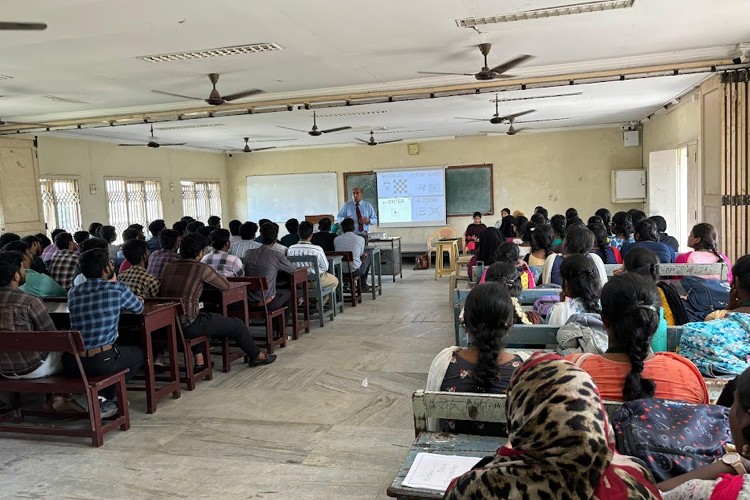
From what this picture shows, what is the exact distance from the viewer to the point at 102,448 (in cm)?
345

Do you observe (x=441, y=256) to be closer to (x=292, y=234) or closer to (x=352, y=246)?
(x=352, y=246)

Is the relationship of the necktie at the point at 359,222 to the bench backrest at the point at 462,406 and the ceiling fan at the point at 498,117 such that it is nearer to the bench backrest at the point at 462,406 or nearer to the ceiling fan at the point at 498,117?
the ceiling fan at the point at 498,117

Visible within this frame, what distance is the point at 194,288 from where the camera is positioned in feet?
15.0

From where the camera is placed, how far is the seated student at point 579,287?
9.70 ft

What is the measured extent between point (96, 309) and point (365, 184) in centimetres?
1027

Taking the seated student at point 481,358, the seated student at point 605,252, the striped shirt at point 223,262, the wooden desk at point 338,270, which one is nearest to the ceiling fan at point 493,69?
the seated student at point 605,252

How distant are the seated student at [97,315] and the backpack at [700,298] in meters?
3.36

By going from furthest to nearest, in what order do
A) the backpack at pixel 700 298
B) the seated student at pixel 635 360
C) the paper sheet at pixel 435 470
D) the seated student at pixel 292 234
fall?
the seated student at pixel 292 234
the backpack at pixel 700 298
the seated student at pixel 635 360
the paper sheet at pixel 435 470

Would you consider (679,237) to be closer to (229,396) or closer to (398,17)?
(398,17)

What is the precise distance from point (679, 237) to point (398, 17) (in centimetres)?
756

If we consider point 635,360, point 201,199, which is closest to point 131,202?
point 201,199

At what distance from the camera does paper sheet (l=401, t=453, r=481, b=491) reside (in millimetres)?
1639

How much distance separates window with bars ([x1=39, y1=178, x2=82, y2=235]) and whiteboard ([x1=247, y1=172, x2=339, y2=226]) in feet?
16.3

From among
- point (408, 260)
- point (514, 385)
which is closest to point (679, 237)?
point (408, 260)
